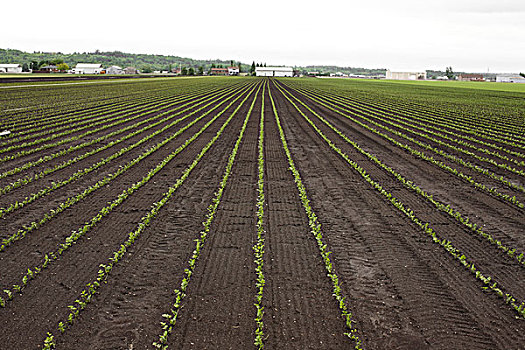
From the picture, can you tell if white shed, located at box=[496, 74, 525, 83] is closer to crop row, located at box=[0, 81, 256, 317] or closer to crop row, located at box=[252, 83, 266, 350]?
crop row, located at box=[0, 81, 256, 317]

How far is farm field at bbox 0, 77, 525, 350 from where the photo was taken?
4.72m

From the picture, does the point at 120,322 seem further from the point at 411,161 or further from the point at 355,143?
the point at 355,143

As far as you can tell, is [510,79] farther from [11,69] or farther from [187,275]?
[187,275]

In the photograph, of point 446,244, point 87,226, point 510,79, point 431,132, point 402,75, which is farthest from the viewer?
point 510,79

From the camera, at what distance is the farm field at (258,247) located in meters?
4.72

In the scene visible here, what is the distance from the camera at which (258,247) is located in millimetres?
6680

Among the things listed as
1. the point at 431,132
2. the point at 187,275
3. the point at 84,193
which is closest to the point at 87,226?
the point at 84,193

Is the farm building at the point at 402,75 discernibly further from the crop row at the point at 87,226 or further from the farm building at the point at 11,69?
the crop row at the point at 87,226

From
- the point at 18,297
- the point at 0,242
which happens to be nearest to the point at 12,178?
the point at 0,242

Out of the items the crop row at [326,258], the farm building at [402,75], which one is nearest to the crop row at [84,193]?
the crop row at [326,258]

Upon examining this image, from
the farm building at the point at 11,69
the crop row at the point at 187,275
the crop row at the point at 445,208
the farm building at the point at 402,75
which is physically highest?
the farm building at the point at 402,75

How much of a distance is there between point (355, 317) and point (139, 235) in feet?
13.8

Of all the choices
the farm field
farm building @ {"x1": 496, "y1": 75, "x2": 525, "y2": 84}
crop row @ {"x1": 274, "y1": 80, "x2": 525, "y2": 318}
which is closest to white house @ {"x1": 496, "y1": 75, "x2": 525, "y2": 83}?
farm building @ {"x1": 496, "y1": 75, "x2": 525, "y2": 84}

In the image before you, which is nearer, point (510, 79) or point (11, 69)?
point (11, 69)
